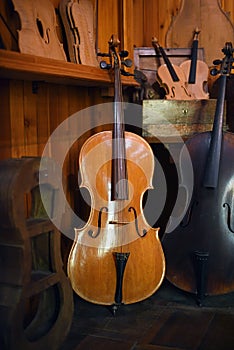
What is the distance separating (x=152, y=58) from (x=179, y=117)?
620 millimetres

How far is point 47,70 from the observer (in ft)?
7.49

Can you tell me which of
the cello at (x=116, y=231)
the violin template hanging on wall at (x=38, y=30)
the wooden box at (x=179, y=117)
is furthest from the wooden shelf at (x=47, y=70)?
the wooden box at (x=179, y=117)

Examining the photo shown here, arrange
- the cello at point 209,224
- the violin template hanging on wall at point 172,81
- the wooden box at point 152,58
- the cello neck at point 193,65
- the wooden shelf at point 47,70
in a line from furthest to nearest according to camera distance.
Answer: the wooden box at point 152,58
the cello neck at point 193,65
the violin template hanging on wall at point 172,81
the cello at point 209,224
the wooden shelf at point 47,70

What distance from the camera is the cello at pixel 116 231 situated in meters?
2.59

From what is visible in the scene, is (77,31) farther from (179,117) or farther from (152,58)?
(152,58)

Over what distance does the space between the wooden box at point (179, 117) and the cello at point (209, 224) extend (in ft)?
1.03

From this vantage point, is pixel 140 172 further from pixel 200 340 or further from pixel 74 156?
pixel 200 340

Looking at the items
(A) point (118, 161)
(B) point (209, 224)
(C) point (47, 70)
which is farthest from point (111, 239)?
(C) point (47, 70)

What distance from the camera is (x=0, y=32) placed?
2.30 metres

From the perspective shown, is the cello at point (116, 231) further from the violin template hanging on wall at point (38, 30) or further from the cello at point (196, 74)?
the cello at point (196, 74)

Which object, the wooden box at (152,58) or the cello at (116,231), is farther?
the wooden box at (152,58)

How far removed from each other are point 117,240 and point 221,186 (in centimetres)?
56

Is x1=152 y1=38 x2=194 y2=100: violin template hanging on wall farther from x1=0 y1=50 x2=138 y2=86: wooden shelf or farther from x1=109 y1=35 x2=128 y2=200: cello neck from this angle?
x1=109 y1=35 x2=128 y2=200: cello neck

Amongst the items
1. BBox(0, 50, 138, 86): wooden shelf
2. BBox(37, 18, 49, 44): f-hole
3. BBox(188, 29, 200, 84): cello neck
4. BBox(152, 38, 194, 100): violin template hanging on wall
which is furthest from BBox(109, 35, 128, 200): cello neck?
BBox(188, 29, 200, 84): cello neck
